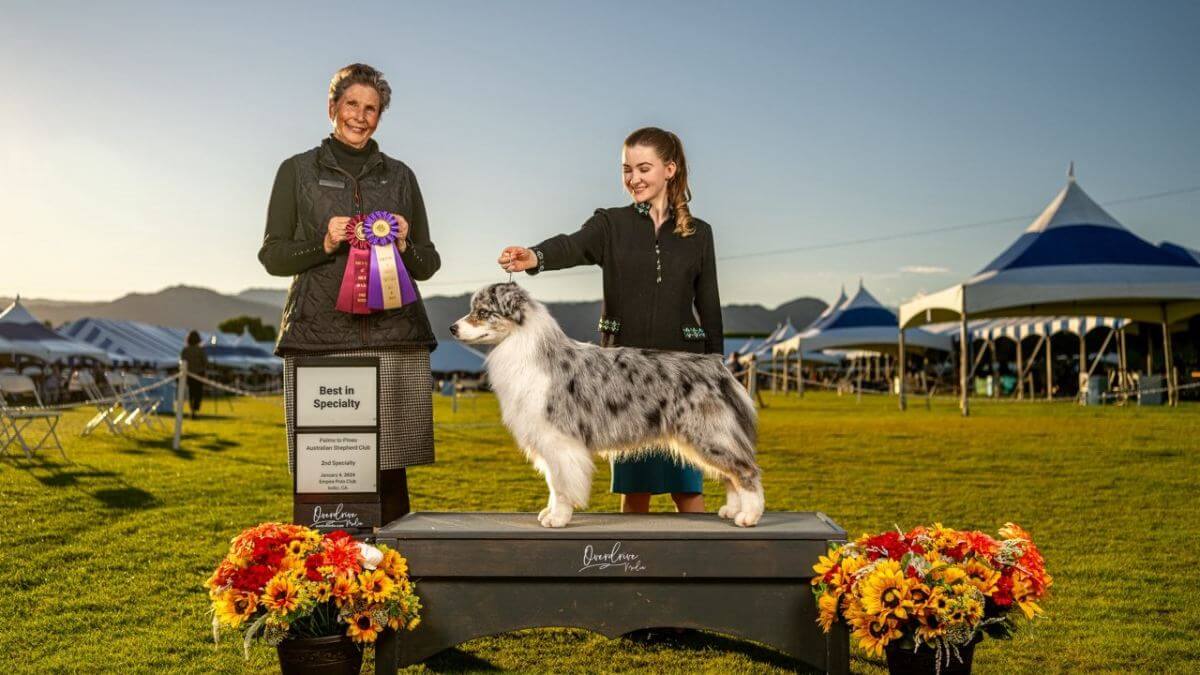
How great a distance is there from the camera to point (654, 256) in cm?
396

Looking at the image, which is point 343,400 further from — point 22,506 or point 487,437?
point 487,437

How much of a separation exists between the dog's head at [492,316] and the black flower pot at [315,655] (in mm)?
1187

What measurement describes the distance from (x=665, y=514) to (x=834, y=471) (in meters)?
7.18

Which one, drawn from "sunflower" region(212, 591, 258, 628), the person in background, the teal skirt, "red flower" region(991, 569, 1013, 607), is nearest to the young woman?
the teal skirt

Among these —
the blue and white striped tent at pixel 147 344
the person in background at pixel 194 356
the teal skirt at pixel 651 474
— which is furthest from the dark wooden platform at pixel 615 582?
the blue and white striped tent at pixel 147 344

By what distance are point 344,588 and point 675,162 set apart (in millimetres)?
2215

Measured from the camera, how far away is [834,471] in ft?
34.6

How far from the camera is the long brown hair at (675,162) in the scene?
3.90 meters

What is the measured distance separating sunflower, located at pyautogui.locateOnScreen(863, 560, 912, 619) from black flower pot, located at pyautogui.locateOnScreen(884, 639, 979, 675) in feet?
0.64

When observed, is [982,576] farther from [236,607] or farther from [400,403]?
[236,607]

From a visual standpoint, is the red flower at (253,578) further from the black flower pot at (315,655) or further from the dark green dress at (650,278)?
the dark green dress at (650,278)

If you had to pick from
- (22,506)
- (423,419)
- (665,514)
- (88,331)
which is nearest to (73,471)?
(22,506)

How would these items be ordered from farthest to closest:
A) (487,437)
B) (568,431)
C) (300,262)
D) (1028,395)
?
1. (1028,395)
2. (487,437)
3. (300,262)
4. (568,431)
